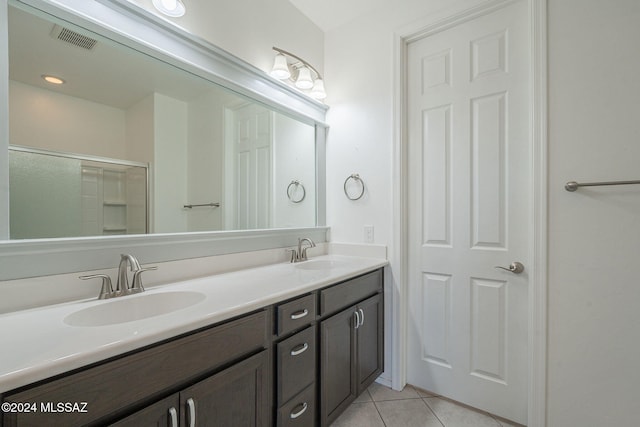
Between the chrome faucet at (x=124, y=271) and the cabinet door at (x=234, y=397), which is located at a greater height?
the chrome faucet at (x=124, y=271)

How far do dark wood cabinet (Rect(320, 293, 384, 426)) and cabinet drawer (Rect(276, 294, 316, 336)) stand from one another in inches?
4.6

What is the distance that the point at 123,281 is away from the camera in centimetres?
→ 112

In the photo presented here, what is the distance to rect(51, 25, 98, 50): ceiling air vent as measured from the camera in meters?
1.07

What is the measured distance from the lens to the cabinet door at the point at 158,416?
2.39 feet

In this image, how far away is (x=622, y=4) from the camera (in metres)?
1.31

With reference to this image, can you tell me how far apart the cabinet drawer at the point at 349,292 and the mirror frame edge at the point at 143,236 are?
1.89ft

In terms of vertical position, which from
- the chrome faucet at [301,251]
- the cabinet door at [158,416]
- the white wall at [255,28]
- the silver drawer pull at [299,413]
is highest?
the white wall at [255,28]

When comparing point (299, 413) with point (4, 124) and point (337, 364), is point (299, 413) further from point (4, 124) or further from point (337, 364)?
point (4, 124)

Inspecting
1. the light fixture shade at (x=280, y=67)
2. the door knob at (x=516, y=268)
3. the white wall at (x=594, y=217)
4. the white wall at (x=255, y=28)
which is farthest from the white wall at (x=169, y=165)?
the white wall at (x=594, y=217)

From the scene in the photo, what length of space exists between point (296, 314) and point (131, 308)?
0.63 m

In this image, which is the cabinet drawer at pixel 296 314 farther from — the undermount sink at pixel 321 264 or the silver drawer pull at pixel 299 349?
the undermount sink at pixel 321 264

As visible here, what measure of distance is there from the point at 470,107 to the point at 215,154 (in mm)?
1541

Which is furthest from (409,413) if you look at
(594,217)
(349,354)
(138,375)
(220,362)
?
(138,375)

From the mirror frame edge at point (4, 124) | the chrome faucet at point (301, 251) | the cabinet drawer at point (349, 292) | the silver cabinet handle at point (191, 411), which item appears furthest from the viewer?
the chrome faucet at point (301, 251)
